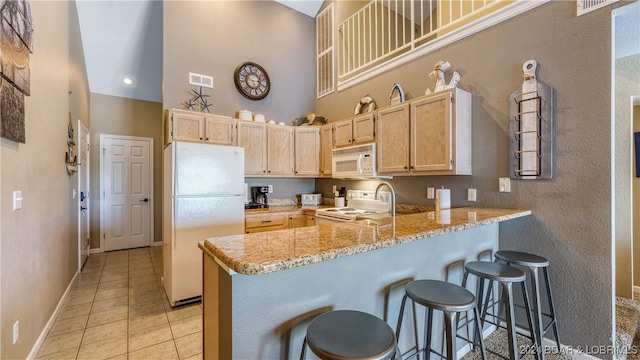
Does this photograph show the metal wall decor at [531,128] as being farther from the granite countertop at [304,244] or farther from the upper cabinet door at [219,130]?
the upper cabinet door at [219,130]

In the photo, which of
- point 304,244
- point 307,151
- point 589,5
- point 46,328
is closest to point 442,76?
point 589,5

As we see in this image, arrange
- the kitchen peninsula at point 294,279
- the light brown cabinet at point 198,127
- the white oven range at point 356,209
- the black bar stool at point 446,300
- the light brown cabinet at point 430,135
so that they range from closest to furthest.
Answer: the kitchen peninsula at point 294,279 < the black bar stool at point 446,300 < the light brown cabinet at point 430,135 < the white oven range at point 356,209 < the light brown cabinet at point 198,127

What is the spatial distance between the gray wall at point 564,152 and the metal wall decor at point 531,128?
0.05 m

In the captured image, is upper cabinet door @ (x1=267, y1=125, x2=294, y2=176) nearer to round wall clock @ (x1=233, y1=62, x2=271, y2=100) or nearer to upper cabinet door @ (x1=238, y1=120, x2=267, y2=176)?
upper cabinet door @ (x1=238, y1=120, x2=267, y2=176)

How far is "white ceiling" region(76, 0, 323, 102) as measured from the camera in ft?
12.3

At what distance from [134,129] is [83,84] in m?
1.14

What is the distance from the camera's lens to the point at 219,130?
344 centimetres

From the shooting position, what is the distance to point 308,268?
1.18 meters

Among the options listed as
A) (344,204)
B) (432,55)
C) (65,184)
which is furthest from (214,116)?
(432,55)

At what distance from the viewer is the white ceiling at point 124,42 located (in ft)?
12.3

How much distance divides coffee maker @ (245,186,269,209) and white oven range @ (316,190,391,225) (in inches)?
37.7

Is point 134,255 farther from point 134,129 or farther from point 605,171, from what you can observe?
point 605,171

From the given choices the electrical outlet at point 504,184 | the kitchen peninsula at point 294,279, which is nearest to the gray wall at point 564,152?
the electrical outlet at point 504,184

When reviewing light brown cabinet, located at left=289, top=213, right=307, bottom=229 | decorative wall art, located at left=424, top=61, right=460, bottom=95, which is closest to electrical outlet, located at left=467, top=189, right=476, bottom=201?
decorative wall art, located at left=424, top=61, right=460, bottom=95
